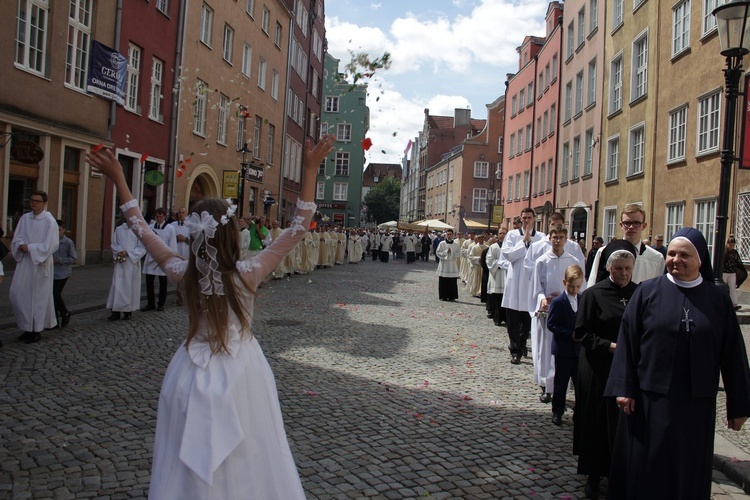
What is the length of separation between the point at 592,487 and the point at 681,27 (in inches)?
773

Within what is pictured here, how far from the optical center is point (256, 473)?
111 inches

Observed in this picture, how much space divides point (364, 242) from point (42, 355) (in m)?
37.6

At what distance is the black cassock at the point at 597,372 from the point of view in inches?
174

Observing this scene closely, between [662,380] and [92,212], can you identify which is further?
[92,212]

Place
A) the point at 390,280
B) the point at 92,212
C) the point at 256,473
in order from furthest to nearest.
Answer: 1. the point at 390,280
2. the point at 92,212
3. the point at 256,473

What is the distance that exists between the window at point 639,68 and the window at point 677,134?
9.13ft

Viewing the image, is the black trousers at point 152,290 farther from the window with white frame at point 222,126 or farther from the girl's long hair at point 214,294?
the window with white frame at point 222,126

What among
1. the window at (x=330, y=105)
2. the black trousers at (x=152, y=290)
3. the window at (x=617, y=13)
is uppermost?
the window at (x=330, y=105)

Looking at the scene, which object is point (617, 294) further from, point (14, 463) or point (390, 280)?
point (390, 280)

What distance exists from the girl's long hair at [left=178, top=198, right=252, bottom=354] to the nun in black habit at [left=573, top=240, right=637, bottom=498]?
2730mm

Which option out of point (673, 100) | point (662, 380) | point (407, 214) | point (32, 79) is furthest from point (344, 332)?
point (407, 214)

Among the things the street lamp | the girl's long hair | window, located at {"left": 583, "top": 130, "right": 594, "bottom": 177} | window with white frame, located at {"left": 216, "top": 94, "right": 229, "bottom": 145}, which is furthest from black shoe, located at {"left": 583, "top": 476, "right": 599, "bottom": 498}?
window, located at {"left": 583, "top": 130, "right": 594, "bottom": 177}


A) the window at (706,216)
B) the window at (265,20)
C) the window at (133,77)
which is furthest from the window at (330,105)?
the window at (706,216)

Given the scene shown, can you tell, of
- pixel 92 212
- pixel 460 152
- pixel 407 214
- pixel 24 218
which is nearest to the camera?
pixel 24 218
